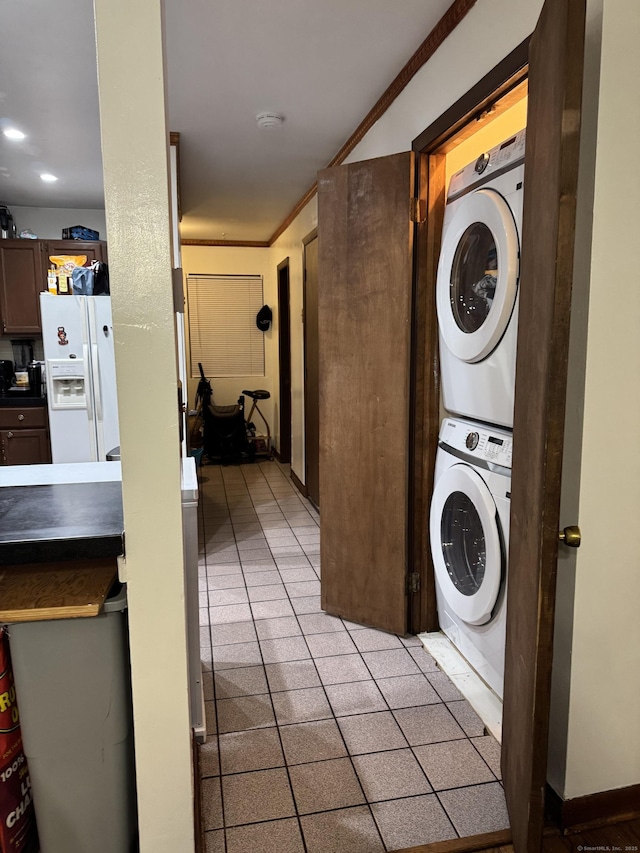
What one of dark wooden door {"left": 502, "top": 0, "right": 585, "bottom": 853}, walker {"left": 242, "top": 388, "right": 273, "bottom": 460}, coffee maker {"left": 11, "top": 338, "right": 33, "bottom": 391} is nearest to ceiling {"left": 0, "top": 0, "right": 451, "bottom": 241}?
dark wooden door {"left": 502, "top": 0, "right": 585, "bottom": 853}

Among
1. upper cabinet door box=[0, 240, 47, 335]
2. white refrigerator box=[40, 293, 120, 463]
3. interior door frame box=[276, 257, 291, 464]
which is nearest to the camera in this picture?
white refrigerator box=[40, 293, 120, 463]

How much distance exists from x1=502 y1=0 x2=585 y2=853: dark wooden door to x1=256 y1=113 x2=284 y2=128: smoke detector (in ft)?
6.06

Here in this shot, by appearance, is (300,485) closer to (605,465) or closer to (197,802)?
(197,802)

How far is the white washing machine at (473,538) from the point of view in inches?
75.7

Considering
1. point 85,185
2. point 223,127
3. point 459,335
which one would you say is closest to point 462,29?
point 459,335

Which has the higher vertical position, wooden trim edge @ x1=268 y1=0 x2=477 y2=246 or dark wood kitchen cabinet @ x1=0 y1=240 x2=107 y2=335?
wooden trim edge @ x1=268 y1=0 x2=477 y2=246

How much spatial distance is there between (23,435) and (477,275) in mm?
4021

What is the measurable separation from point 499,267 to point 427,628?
5.36 ft

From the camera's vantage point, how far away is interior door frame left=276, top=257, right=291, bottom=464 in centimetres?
617

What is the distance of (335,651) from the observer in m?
2.52

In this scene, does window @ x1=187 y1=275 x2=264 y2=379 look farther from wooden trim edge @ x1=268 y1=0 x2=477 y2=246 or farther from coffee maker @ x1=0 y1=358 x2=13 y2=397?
wooden trim edge @ x1=268 y1=0 x2=477 y2=246

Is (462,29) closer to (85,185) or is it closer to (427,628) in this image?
(427,628)

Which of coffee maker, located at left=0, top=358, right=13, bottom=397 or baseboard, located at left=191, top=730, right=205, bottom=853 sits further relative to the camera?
coffee maker, located at left=0, top=358, right=13, bottom=397

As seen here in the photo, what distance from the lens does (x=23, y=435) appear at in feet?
15.5
